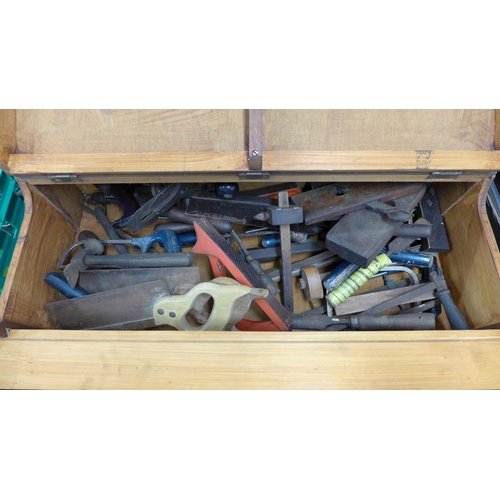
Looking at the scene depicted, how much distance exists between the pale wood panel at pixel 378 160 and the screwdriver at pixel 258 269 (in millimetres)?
383

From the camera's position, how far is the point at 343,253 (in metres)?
1.24

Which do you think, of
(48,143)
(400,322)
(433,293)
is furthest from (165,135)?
(433,293)

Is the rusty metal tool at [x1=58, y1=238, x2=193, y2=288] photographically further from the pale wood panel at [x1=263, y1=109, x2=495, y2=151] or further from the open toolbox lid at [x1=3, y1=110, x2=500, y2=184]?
the pale wood panel at [x1=263, y1=109, x2=495, y2=151]

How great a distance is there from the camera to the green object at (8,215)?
54.5 inches

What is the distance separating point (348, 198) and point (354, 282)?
298mm

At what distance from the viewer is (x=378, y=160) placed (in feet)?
3.43

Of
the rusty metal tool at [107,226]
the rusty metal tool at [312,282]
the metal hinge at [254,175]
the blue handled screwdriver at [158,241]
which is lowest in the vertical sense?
the rusty metal tool at [312,282]

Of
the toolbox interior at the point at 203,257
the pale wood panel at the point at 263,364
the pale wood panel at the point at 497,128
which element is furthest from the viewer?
the toolbox interior at the point at 203,257

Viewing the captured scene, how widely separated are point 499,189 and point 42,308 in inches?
65.5

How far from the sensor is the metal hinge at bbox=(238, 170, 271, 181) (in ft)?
3.54

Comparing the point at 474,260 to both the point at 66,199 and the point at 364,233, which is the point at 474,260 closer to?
the point at 364,233

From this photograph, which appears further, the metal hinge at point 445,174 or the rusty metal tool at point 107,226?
the rusty metal tool at point 107,226

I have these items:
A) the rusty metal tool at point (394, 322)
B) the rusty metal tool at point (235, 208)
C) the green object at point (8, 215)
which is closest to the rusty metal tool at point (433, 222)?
the rusty metal tool at point (394, 322)

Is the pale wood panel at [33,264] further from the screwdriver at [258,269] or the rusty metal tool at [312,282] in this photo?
the rusty metal tool at [312,282]
